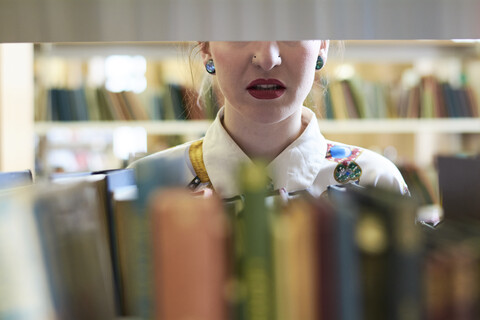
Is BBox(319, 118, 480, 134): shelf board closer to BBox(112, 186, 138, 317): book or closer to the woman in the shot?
the woman

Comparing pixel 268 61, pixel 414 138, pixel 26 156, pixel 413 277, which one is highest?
pixel 268 61

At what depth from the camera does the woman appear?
3.26 feet

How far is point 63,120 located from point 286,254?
2.55m

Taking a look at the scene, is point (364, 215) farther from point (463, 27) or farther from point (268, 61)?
point (268, 61)

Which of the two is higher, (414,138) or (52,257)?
(52,257)

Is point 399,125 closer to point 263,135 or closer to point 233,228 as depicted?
point 263,135

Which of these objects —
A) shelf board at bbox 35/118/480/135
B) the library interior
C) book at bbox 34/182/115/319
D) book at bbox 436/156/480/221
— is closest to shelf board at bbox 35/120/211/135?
shelf board at bbox 35/118/480/135

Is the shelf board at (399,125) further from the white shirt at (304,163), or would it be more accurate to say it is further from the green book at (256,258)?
the green book at (256,258)

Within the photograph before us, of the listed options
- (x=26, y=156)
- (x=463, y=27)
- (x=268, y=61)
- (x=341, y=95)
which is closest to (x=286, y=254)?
(x=463, y=27)

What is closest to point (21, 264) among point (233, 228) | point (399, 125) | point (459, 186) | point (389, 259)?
point (233, 228)

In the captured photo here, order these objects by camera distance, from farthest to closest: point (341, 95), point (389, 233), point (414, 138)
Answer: point (414, 138)
point (341, 95)
point (389, 233)

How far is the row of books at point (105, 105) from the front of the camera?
2.80 metres

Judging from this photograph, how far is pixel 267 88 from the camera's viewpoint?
3.28 ft

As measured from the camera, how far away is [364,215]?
47 cm
